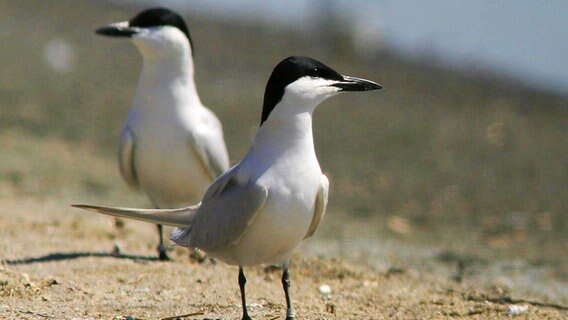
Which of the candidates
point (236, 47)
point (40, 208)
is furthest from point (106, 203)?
point (236, 47)

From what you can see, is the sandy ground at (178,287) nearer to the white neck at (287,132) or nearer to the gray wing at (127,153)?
the gray wing at (127,153)

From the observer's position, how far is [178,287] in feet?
20.0

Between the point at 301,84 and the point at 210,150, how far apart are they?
1958 millimetres

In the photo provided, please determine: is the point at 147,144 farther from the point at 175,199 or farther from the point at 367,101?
the point at 367,101

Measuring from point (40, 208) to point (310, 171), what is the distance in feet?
13.8

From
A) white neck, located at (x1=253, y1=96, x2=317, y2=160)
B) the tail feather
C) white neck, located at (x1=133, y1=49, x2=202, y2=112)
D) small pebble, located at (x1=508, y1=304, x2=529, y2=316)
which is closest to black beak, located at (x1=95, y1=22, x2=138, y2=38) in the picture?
white neck, located at (x1=133, y1=49, x2=202, y2=112)

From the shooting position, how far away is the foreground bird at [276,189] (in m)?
4.96

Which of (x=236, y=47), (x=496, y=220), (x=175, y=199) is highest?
(x=175, y=199)

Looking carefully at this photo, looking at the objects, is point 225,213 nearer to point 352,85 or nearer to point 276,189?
point 276,189

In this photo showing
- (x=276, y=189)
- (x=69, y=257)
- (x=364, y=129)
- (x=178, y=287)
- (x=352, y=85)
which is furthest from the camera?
(x=364, y=129)

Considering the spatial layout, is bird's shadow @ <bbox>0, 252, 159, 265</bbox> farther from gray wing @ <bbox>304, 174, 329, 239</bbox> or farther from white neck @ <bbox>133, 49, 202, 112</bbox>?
gray wing @ <bbox>304, 174, 329, 239</bbox>

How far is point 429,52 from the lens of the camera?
55.2ft

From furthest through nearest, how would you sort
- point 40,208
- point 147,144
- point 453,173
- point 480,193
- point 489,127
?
point 489,127 < point 453,173 < point 480,193 < point 40,208 < point 147,144

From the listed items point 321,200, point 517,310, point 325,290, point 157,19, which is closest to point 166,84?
point 157,19
